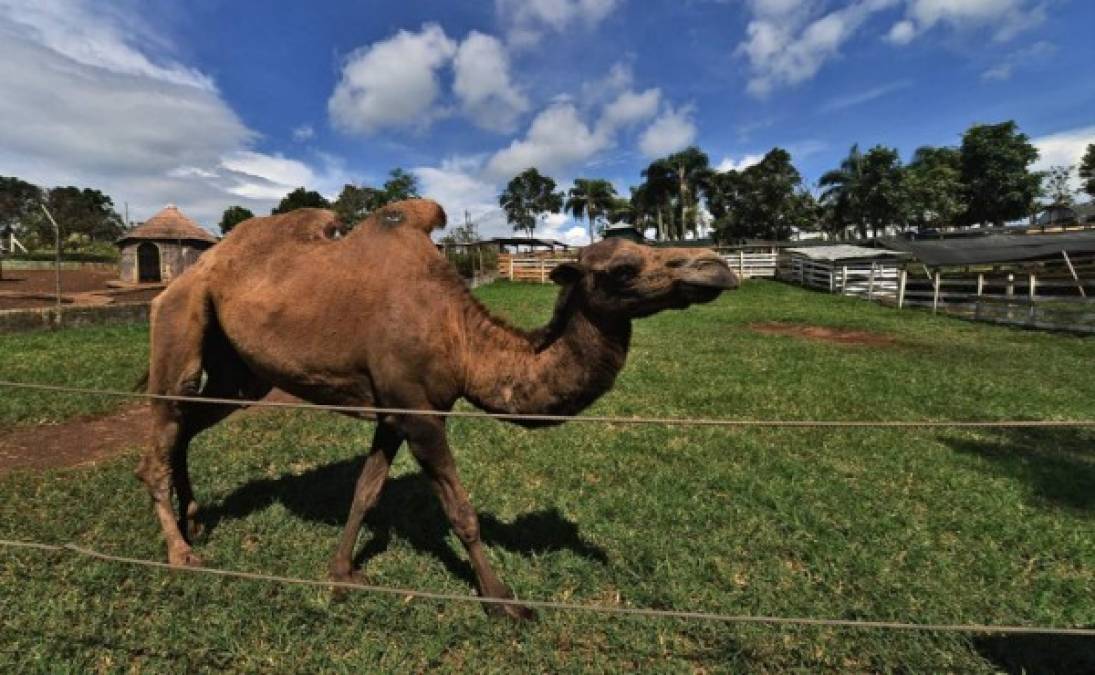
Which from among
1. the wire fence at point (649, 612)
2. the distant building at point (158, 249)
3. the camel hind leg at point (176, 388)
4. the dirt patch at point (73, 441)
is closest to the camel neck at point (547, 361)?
the wire fence at point (649, 612)

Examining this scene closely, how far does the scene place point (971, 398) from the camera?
8.72 meters

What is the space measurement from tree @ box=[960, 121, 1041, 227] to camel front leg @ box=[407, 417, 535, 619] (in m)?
72.2

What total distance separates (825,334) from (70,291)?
27867 millimetres

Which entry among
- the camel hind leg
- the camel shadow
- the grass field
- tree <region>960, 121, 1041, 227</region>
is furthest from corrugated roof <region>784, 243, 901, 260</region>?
tree <region>960, 121, 1041, 227</region>

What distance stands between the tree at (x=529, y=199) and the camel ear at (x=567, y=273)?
83.3m

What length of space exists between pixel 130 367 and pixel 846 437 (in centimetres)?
1097

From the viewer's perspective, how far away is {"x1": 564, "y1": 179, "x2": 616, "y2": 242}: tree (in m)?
73.7

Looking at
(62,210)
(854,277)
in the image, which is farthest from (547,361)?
(62,210)

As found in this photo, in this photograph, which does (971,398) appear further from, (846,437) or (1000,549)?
(1000,549)

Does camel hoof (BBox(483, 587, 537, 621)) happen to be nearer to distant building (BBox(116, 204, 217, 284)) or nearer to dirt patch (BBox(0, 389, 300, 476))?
dirt patch (BBox(0, 389, 300, 476))

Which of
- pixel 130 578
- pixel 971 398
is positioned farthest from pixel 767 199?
pixel 130 578

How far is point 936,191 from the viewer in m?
55.0

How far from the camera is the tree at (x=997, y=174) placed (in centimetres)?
5675

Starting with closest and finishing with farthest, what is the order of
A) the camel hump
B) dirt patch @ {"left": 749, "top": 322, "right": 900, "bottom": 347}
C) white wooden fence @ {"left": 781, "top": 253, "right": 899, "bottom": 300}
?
the camel hump < dirt patch @ {"left": 749, "top": 322, "right": 900, "bottom": 347} < white wooden fence @ {"left": 781, "top": 253, "right": 899, "bottom": 300}
